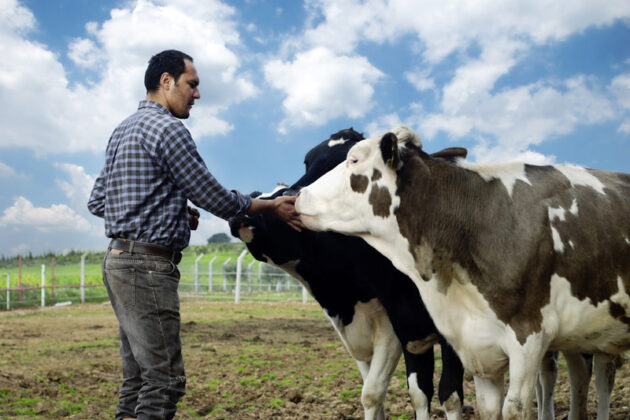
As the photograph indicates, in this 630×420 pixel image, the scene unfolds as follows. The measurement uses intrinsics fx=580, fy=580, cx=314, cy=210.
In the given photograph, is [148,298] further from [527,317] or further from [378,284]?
[527,317]

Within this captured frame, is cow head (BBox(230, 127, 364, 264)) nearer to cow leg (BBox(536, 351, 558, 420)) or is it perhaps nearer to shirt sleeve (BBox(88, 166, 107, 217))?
shirt sleeve (BBox(88, 166, 107, 217))

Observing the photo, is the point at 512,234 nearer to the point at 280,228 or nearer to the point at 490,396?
the point at 490,396

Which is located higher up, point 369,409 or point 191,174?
point 191,174

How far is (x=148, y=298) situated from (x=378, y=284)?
1.70 metres

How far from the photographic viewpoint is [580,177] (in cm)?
345

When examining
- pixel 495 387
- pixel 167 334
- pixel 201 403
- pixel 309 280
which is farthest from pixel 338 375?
pixel 167 334

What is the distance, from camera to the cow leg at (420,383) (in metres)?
4.06

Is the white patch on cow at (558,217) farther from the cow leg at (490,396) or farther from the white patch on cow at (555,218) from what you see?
the cow leg at (490,396)

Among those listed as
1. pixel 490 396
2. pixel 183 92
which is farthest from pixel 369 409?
pixel 183 92

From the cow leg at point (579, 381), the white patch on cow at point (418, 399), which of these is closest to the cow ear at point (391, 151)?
the white patch on cow at point (418, 399)

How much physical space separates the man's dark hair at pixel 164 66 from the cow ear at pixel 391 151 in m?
1.26

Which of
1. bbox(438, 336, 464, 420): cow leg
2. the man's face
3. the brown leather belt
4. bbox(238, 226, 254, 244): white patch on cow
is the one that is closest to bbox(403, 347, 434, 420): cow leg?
bbox(438, 336, 464, 420): cow leg

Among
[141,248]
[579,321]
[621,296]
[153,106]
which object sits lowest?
[579,321]

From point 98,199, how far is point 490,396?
2694 mm
